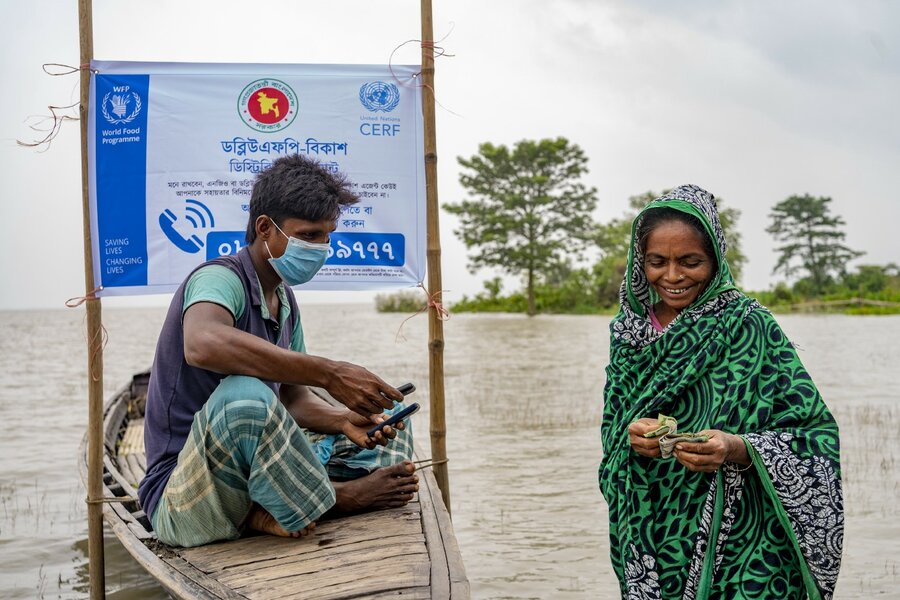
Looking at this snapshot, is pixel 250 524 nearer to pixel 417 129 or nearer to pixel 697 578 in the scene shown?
pixel 697 578

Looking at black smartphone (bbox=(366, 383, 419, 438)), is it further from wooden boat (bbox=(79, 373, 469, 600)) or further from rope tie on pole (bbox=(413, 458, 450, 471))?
rope tie on pole (bbox=(413, 458, 450, 471))

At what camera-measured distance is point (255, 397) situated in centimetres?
265

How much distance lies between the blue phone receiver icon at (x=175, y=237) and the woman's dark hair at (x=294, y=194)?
104 centimetres

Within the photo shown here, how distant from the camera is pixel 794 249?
41.6 meters

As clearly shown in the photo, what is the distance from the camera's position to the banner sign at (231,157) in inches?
155

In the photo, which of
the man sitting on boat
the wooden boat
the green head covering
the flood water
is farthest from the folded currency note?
the flood water

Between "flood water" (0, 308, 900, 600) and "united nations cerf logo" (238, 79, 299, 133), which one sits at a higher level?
"united nations cerf logo" (238, 79, 299, 133)

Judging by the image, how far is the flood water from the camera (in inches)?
201

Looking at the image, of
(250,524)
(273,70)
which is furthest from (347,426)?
(273,70)

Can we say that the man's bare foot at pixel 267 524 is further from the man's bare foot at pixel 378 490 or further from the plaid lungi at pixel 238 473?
the man's bare foot at pixel 378 490

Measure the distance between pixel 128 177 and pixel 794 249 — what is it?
42.5m

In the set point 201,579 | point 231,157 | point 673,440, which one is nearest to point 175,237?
point 231,157

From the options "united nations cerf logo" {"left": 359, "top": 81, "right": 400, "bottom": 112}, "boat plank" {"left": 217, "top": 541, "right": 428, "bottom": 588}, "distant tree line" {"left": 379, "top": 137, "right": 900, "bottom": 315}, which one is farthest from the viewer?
"distant tree line" {"left": 379, "top": 137, "right": 900, "bottom": 315}

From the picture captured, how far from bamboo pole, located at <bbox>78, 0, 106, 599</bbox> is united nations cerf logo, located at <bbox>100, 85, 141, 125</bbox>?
95 mm
